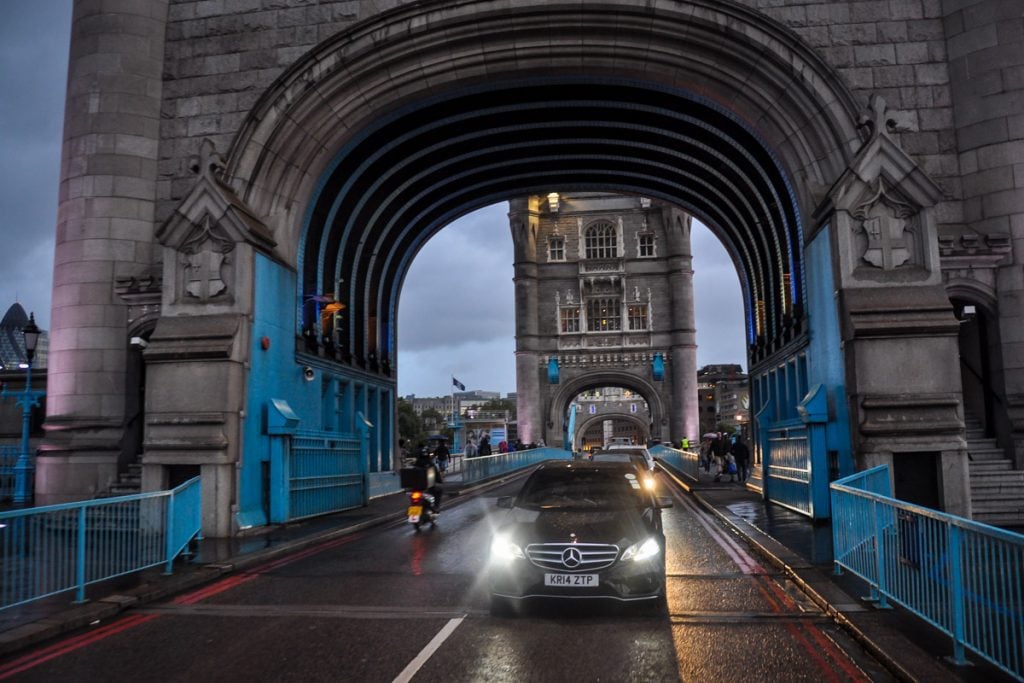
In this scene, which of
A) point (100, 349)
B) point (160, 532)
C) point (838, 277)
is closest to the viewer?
point (160, 532)

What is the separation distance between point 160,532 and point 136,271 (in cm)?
879

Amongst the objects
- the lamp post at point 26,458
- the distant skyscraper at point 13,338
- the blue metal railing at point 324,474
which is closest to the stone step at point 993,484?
the blue metal railing at point 324,474

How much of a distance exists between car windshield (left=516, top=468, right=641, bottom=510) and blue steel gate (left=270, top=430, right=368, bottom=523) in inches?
298

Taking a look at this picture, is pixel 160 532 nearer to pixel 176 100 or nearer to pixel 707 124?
pixel 176 100

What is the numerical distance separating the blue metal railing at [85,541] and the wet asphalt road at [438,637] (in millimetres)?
812

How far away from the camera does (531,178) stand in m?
26.5

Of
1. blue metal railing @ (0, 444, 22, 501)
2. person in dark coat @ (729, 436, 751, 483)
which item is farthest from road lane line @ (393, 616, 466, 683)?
person in dark coat @ (729, 436, 751, 483)

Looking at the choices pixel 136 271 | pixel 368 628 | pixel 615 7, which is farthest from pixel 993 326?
pixel 136 271

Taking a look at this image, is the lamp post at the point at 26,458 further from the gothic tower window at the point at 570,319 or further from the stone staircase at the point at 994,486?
the gothic tower window at the point at 570,319

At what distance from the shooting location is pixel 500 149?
76.7 ft

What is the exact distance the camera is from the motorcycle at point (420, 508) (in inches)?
584

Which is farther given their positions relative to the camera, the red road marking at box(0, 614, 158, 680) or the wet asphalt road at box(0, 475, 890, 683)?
the red road marking at box(0, 614, 158, 680)

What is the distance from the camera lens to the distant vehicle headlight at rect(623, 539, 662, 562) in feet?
24.9

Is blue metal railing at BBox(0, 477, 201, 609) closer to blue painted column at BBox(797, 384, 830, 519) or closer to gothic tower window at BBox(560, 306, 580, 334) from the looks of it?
blue painted column at BBox(797, 384, 830, 519)
